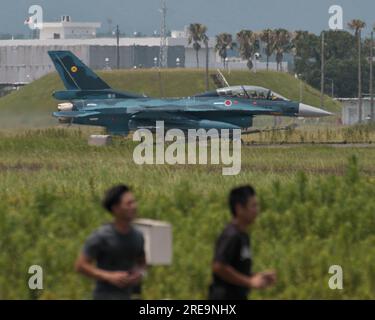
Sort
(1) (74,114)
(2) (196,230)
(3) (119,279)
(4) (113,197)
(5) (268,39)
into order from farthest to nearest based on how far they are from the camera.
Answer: (5) (268,39) < (1) (74,114) < (2) (196,230) < (4) (113,197) < (3) (119,279)

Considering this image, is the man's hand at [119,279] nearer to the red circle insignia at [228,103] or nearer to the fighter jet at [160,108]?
the fighter jet at [160,108]

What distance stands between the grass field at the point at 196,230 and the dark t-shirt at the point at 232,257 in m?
3.45

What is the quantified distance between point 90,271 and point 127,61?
174 metres

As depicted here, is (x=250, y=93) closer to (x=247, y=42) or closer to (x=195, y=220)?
(x=195, y=220)

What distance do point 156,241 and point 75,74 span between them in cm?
4223

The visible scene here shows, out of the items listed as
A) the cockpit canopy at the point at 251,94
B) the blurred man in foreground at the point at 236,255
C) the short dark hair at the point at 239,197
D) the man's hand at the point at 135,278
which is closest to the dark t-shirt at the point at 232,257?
the blurred man in foreground at the point at 236,255

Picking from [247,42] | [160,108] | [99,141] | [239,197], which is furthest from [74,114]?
[247,42]

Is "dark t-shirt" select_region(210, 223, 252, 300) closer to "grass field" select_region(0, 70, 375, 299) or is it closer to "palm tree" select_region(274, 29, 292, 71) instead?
"grass field" select_region(0, 70, 375, 299)

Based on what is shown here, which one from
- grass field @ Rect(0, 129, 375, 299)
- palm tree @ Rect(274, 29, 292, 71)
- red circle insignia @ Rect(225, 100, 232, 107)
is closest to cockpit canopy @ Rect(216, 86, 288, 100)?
red circle insignia @ Rect(225, 100, 232, 107)

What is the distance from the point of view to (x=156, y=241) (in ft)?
40.9

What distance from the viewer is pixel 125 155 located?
1644 inches

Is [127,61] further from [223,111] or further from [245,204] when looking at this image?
[245,204]
